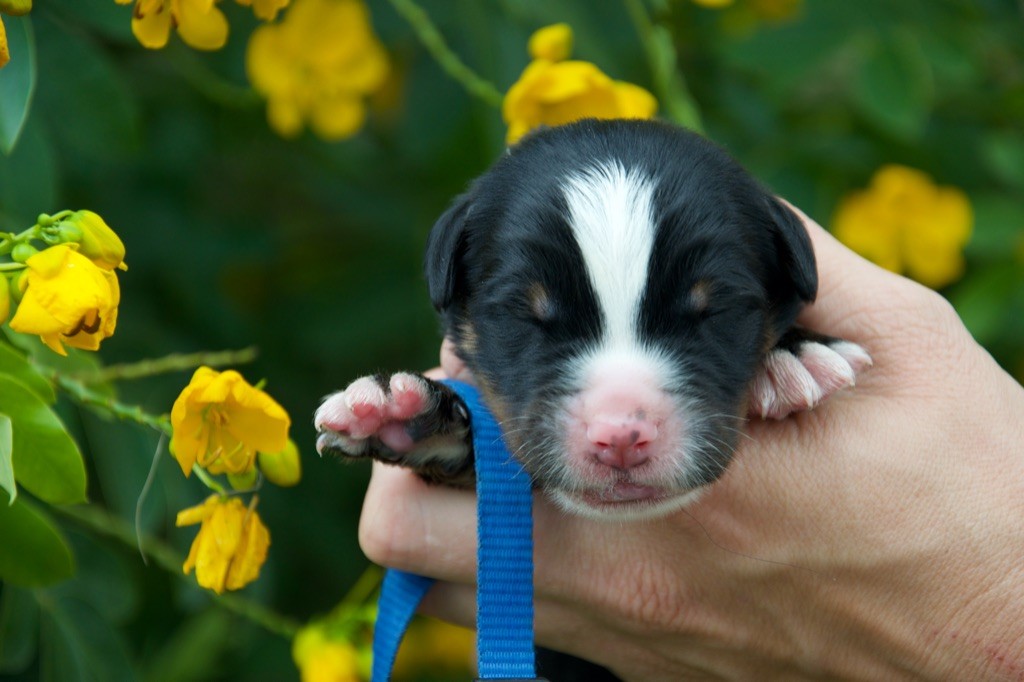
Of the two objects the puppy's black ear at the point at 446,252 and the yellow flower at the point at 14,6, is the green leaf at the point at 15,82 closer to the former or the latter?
the yellow flower at the point at 14,6

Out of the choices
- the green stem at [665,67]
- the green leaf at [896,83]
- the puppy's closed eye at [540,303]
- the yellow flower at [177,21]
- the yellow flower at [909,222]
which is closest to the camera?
the yellow flower at [177,21]

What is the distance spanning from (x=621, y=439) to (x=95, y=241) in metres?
0.87

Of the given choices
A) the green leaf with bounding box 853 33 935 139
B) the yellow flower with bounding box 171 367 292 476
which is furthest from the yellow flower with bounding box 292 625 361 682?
the green leaf with bounding box 853 33 935 139

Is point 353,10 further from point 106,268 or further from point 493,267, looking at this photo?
point 106,268

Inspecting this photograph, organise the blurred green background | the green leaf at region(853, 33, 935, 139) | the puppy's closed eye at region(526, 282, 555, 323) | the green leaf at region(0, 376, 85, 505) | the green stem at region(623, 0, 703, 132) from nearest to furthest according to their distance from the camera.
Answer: the green leaf at region(0, 376, 85, 505) < the puppy's closed eye at region(526, 282, 555, 323) < the green stem at region(623, 0, 703, 132) < the blurred green background < the green leaf at region(853, 33, 935, 139)

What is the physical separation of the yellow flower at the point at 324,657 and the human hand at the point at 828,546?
0.77 feet

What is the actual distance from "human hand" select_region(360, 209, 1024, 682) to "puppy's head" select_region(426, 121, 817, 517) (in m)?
0.29

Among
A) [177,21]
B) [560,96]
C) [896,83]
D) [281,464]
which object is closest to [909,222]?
[896,83]

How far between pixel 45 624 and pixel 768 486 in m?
1.50

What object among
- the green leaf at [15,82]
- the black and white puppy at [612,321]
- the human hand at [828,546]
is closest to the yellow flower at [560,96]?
the black and white puppy at [612,321]

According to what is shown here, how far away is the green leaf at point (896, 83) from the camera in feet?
10.6

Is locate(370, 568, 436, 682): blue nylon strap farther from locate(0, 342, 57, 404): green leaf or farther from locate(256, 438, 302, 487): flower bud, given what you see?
locate(0, 342, 57, 404): green leaf

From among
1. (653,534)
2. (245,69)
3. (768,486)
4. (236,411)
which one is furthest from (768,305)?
(245,69)

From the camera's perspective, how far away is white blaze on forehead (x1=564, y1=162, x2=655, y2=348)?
2066mm
